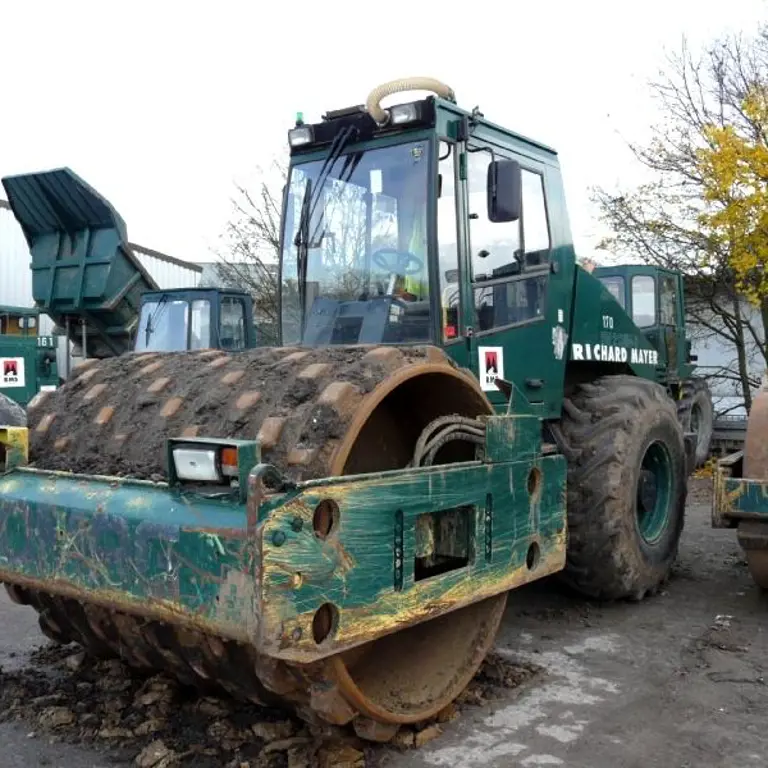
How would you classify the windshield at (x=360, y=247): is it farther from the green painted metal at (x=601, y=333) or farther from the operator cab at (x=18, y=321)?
the operator cab at (x=18, y=321)

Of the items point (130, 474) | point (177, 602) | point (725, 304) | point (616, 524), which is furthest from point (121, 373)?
point (725, 304)

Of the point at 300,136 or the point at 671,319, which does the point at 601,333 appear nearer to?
the point at 300,136

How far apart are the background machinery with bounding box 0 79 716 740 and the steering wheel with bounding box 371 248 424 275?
11mm

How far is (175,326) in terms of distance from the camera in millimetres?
10977

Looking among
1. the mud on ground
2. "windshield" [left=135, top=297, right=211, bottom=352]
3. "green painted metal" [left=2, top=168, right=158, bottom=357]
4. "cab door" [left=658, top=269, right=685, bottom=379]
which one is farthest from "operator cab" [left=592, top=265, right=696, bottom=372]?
the mud on ground

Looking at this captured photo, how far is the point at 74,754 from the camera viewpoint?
10.8 ft

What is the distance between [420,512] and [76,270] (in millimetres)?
11539

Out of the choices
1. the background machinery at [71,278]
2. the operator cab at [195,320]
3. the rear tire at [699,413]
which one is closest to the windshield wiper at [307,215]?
the operator cab at [195,320]

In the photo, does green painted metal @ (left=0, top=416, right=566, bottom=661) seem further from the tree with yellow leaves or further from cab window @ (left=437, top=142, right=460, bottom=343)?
the tree with yellow leaves

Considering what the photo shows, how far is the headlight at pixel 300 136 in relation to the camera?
5012 millimetres

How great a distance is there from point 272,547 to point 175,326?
886 centimetres

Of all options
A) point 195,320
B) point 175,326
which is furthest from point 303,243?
point 175,326

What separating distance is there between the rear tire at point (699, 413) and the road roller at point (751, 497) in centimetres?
767

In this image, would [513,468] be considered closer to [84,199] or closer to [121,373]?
[121,373]
